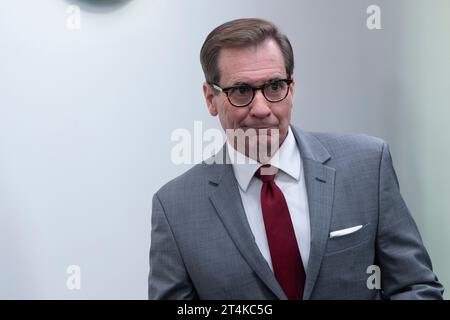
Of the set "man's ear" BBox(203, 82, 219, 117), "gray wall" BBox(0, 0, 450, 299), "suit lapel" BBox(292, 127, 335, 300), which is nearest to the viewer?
"suit lapel" BBox(292, 127, 335, 300)

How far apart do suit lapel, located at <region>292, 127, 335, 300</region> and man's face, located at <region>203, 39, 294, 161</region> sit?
6 cm

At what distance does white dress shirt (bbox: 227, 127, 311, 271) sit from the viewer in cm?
108

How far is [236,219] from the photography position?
1.08 metres

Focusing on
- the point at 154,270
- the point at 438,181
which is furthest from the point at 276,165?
the point at 438,181

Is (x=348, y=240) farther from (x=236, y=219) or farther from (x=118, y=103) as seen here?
(x=118, y=103)

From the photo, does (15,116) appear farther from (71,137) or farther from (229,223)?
(229,223)

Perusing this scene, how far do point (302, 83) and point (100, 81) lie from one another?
490 mm

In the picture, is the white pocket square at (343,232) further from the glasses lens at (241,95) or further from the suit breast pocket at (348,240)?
the glasses lens at (241,95)

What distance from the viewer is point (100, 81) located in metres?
1.46

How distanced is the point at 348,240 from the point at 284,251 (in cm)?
11

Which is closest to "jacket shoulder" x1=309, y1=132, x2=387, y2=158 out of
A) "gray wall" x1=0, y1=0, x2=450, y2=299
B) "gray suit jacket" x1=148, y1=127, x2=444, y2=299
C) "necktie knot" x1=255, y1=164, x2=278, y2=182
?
"gray suit jacket" x1=148, y1=127, x2=444, y2=299

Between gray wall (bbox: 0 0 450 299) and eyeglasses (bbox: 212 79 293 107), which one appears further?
gray wall (bbox: 0 0 450 299)

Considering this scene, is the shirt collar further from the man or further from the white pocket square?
the white pocket square

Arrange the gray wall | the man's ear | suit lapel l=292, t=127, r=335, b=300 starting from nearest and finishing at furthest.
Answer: suit lapel l=292, t=127, r=335, b=300 → the man's ear → the gray wall
